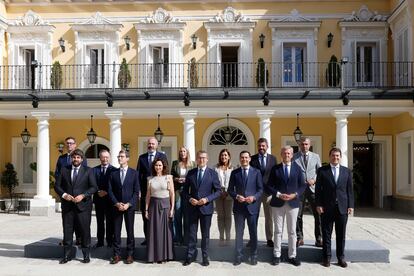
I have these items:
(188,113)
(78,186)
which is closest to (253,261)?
(78,186)

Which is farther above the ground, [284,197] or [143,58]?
[143,58]

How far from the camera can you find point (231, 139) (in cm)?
2025

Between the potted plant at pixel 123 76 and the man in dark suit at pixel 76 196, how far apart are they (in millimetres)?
9958

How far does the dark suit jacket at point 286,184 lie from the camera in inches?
351

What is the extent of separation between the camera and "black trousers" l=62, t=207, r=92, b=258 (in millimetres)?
9211

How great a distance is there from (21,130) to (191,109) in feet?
24.1

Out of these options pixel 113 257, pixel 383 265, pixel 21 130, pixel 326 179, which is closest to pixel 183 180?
pixel 113 257

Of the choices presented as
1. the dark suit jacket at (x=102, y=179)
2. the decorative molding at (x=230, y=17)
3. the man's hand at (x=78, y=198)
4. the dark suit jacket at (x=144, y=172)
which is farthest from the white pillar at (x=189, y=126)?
the man's hand at (x=78, y=198)

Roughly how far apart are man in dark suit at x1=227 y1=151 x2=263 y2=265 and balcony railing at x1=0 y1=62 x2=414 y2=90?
1002 cm

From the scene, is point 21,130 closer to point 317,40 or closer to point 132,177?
point 317,40

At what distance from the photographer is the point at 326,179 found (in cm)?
889

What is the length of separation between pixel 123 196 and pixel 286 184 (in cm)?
272

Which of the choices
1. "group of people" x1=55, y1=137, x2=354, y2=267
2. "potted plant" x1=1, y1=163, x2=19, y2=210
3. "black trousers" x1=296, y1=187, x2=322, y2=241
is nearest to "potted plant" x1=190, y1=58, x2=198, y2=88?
"potted plant" x1=1, y1=163, x2=19, y2=210

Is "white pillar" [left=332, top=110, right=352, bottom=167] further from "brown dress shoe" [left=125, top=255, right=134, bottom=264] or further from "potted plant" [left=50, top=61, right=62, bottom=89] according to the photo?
"brown dress shoe" [left=125, top=255, right=134, bottom=264]
